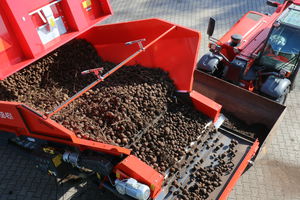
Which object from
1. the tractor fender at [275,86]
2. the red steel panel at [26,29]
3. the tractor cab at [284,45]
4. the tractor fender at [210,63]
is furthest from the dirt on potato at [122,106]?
the tractor cab at [284,45]

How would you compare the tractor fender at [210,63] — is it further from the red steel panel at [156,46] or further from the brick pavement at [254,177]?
the brick pavement at [254,177]

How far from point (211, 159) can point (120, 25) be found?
236cm

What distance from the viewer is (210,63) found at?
458 centimetres

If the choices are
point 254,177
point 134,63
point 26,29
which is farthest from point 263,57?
point 26,29

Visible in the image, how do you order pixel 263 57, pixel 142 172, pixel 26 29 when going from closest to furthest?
pixel 142 172 → pixel 26 29 → pixel 263 57

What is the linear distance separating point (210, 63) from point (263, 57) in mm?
848

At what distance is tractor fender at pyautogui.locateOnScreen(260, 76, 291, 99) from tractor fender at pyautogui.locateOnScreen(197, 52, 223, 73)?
87 centimetres

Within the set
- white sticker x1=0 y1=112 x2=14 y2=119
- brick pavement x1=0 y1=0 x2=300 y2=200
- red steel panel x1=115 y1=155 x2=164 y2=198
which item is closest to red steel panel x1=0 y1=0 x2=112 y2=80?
white sticker x1=0 y1=112 x2=14 y2=119

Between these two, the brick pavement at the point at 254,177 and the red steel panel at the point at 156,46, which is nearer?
the red steel panel at the point at 156,46

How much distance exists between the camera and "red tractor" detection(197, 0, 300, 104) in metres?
4.02

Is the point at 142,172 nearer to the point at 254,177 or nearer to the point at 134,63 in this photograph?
the point at 134,63

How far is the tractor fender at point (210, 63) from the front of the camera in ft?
14.9

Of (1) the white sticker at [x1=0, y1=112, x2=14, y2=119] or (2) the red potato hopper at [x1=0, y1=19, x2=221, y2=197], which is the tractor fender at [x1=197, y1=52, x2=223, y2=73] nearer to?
(2) the red potato hopper at [x1=0, y1=19, x2=221, y2=197]

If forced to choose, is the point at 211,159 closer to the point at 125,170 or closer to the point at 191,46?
the point at 125,170
